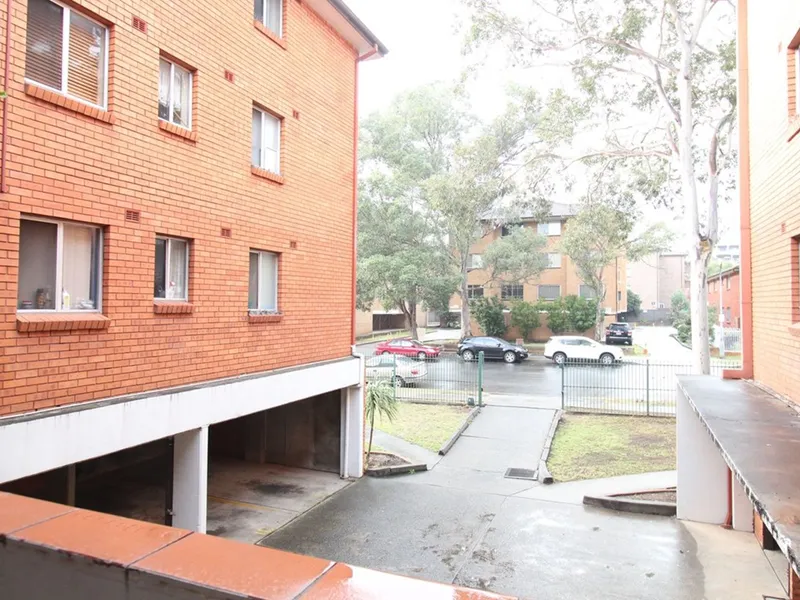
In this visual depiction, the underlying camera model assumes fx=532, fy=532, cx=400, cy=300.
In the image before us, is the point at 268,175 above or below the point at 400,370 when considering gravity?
above

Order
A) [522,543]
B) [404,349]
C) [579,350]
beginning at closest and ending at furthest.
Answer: [522,543] → [404,349] → [579,350]

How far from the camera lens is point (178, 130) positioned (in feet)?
22.8

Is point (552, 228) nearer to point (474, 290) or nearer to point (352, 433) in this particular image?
point (474, 290)

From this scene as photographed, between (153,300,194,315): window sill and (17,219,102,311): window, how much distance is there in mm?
756

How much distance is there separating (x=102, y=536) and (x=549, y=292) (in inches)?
1632

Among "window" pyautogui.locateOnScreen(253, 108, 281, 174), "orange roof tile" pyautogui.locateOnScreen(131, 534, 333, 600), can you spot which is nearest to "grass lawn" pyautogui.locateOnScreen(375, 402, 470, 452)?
"window" pyautogui.locateOnScreen(253, 108, 281, 174)

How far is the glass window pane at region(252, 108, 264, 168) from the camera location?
8.76 metres

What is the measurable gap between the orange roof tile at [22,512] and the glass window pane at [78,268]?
172 inches

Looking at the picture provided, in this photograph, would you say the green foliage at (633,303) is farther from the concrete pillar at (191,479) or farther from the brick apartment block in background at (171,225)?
the concrete pillar at (191,479)

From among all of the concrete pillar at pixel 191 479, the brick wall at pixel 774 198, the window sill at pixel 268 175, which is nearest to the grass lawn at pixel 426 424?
the concrete pillar at pixel 191 479

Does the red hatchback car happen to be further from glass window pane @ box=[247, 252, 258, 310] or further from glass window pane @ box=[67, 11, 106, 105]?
glass window pane @ box=[67, 11, 106, 105]

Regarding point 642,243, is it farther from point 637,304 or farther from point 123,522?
point 123,522

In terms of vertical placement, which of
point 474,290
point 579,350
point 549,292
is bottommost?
point 579,350

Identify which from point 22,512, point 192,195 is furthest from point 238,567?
point 192,195
